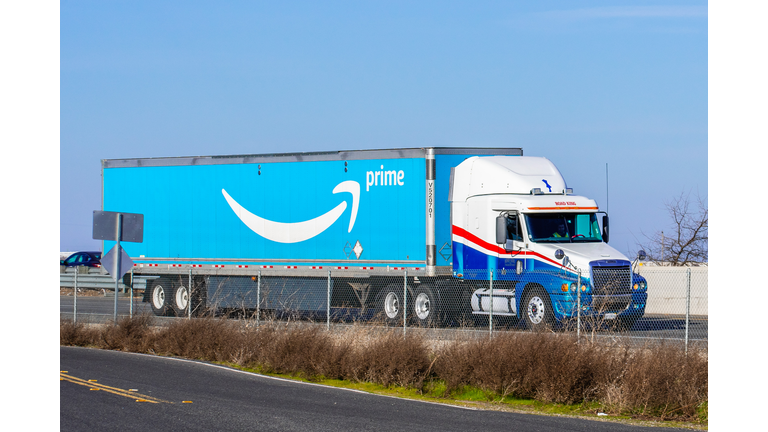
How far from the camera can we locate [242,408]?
1179cm

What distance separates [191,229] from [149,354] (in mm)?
7260

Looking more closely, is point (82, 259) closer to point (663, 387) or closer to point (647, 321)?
point (647, 321)

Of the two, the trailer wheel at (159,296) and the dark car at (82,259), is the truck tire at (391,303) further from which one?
the dark car at (82,259)

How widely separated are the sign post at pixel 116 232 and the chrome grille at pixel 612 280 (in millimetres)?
10249

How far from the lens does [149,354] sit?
18.8 metres

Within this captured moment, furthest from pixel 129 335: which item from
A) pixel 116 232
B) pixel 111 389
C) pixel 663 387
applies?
pixel 663 387

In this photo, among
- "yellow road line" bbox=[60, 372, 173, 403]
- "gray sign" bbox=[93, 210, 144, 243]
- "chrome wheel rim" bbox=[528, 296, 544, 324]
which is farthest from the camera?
"gray sign" bbox=[93, 210, 144, 243]

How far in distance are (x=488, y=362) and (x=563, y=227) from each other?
7.74m

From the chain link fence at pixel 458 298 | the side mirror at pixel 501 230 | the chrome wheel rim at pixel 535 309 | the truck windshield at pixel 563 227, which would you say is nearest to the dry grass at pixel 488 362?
the chain link fence at pixel 458 298

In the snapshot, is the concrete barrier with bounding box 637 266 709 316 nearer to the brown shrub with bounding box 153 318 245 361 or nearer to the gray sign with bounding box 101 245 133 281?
the brown shrub with bounding box 153 318 245 361

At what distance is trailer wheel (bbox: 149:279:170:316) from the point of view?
2595cm

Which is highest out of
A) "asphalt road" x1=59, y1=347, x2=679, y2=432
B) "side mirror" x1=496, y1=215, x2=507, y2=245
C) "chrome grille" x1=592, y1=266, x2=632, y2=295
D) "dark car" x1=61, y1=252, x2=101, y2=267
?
"side mirror" x1=496, y1=215, x2=507, y2=245

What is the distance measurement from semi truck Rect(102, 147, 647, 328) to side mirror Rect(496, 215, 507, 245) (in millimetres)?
26

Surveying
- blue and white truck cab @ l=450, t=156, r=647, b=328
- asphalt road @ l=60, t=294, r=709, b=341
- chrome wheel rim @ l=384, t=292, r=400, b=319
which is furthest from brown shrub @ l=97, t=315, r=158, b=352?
blue and white truck cab @ l=450, t=156, r=647, b=328
